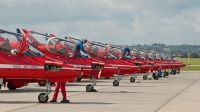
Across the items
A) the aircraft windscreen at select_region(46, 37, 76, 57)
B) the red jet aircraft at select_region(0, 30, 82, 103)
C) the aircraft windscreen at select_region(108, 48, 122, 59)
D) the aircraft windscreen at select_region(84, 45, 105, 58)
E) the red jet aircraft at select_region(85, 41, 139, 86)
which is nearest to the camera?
the red jet aircraft at select_region(0, 30, 82, 103)

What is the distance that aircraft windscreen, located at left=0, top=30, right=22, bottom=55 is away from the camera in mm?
19922

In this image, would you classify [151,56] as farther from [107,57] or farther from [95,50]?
[95,50]

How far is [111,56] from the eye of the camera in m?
35.2

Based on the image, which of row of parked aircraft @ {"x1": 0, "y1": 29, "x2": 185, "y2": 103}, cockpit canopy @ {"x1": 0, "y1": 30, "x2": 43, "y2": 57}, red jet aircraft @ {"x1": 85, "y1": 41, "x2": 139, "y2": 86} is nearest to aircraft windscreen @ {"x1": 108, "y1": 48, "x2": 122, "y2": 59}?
row of parked aircraft @ {"x1": 0, "y1": 29, "x2": 185, "y2": 103}

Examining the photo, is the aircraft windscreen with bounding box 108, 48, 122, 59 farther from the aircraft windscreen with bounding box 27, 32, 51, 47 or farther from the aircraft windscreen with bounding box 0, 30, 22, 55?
the aircraft windscreen with bounding box 0, 30, 22, 55

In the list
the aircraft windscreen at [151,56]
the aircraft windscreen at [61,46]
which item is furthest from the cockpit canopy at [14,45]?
the aircraft windscreen at [151,56]

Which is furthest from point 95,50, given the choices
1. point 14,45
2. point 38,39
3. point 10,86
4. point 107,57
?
point 14,45

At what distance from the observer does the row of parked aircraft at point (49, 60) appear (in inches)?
782

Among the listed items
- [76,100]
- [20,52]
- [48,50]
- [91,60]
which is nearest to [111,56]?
[91,60]

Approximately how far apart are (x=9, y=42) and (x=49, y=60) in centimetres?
145

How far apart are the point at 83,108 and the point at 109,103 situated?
2.20 metres

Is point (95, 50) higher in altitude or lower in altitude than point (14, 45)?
higher

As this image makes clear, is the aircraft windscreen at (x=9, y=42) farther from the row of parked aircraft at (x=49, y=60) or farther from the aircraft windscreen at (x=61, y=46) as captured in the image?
the aircraft windscreen at (x=61, y=46)

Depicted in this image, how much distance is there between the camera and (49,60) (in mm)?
20531
